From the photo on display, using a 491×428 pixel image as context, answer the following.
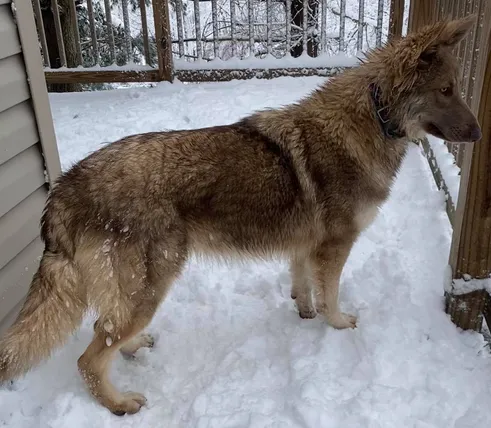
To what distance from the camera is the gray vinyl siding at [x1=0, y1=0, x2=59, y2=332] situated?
297 cm

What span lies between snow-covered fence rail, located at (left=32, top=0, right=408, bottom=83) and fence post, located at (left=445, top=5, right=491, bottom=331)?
14.1ft

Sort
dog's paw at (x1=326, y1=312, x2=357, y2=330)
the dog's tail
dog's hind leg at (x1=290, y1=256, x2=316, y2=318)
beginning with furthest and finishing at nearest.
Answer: dog's hind leg at (x1=290, y1=256, x2=316, y2=318), dog's paw at (x1=326, y1=312, x2=357, y2=330), the dog's tail

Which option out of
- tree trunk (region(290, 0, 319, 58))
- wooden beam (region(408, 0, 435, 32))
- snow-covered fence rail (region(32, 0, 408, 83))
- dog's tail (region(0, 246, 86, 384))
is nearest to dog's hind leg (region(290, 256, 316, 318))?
dog's tail (region(0, 246, 86, 384))

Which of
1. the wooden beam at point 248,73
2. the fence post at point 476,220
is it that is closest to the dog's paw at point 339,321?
the fence post at point 476,220

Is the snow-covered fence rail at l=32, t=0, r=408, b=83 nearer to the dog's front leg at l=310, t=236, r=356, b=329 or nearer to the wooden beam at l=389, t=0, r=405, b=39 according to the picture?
the wooden beam at l=389, t=0, r=405, b=39

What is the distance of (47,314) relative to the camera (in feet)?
7.96

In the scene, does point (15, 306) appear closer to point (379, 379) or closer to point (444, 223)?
point (379, 379)

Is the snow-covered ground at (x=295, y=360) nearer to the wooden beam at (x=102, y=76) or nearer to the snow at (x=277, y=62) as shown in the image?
the snow at (x=277, y=62)

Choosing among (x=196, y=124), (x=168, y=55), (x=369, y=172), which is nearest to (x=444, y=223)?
(x=369, y=172)

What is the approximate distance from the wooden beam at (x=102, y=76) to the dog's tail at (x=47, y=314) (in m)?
5.14

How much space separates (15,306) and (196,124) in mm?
3371

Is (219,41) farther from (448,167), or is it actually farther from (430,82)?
(430,82)

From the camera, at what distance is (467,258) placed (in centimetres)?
289

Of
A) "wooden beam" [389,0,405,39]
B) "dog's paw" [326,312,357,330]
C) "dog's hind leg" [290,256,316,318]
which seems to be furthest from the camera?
"wooden beam" [389,0,405,39]
